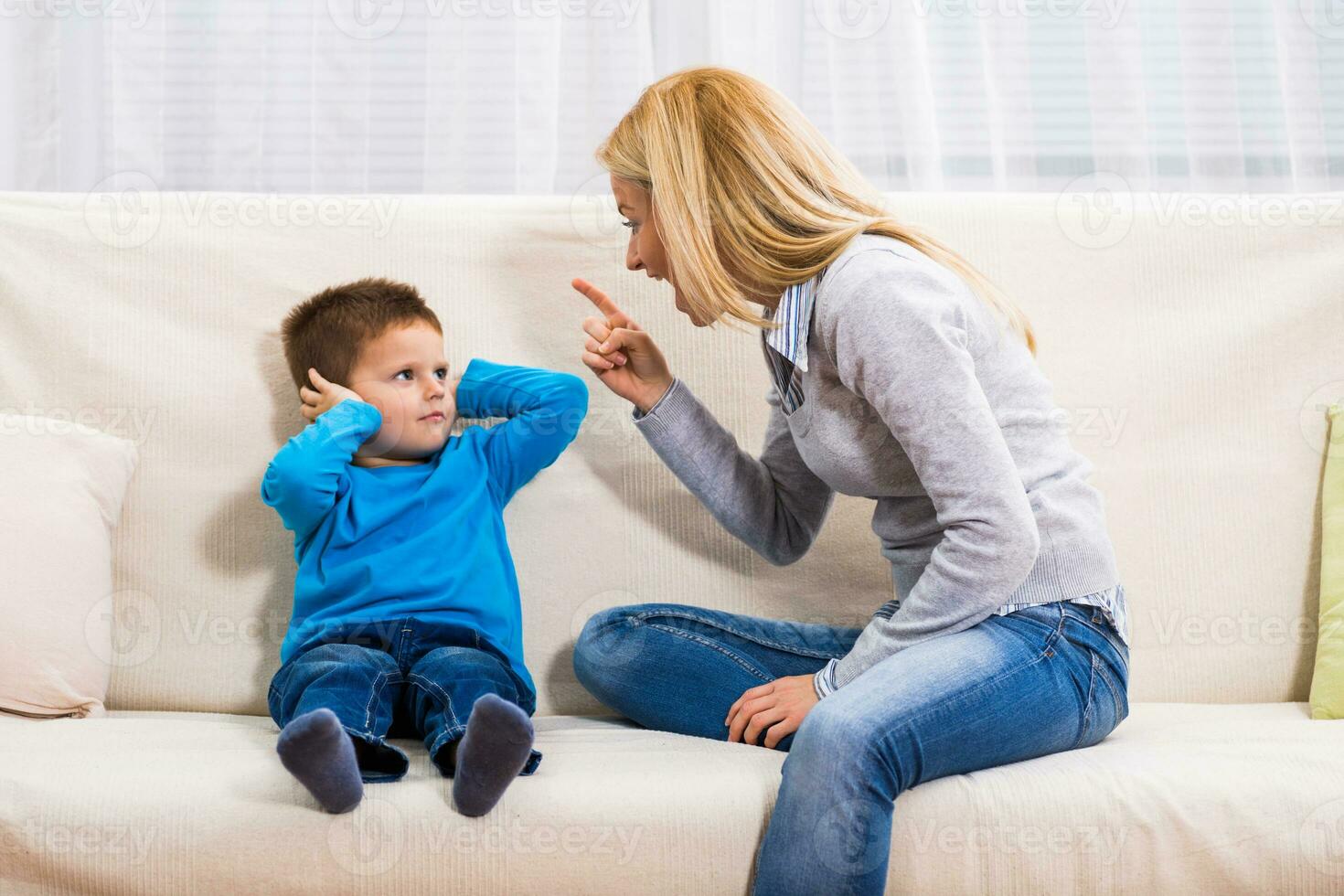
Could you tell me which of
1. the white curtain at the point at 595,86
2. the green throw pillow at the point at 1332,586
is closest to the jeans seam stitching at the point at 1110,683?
the green throw pillow at the point at 1332,586

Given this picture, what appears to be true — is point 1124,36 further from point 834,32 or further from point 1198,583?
point 1198,583

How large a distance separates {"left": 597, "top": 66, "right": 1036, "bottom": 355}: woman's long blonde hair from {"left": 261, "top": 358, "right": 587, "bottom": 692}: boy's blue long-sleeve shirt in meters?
0.33

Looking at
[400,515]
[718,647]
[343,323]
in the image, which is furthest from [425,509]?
[718,647]

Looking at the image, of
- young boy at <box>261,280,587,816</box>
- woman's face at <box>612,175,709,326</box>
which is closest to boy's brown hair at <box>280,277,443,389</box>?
young boy at <box>261,280,587,816</box>

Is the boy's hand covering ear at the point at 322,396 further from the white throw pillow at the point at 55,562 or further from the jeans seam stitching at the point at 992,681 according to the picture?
the jeans seam stitching at the point at 992,681

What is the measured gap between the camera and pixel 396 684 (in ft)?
3.89

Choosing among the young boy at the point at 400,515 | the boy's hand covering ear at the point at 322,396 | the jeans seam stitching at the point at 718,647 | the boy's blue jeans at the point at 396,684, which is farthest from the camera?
the boy's hand covering ear at the point at 322,396

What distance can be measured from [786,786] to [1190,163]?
5.00 feet

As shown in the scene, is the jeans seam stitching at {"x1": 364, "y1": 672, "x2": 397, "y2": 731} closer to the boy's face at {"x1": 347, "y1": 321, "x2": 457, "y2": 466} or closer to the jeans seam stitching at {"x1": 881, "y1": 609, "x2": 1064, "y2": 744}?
the boy's face at {"x1": 347, "y1": 321, "x2": 457, "y2": 466}

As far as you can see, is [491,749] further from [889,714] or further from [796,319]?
[796,319]

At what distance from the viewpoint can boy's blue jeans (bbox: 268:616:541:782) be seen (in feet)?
3.44

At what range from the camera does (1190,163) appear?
1975 mm

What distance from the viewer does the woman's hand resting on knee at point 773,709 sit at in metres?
1.12

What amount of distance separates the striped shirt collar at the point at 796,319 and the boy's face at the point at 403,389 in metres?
0.49
